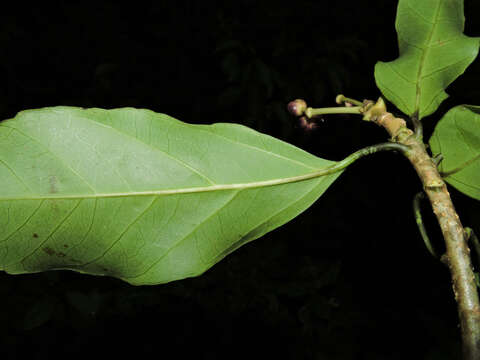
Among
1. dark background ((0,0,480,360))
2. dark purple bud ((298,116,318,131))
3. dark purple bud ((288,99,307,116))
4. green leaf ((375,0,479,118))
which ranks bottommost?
dark background ((0,0,480,360))

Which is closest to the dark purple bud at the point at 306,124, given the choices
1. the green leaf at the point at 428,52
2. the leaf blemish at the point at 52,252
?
the green leaf at the point at 428,52

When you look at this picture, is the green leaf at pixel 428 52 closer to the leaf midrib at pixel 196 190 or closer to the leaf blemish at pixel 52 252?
the leaf midrib at pixel 196 190

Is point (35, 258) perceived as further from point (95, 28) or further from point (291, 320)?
point (95, 28)

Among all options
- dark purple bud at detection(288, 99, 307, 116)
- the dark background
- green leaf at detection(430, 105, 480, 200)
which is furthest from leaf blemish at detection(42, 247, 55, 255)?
the dark background

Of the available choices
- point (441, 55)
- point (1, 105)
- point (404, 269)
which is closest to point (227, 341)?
point (404, 269)

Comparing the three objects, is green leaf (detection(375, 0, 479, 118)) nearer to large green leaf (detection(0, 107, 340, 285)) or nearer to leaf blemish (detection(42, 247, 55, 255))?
large green leaf (detection(0, 107, 340, 285))

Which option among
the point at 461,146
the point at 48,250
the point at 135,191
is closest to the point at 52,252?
the point at 48,250
